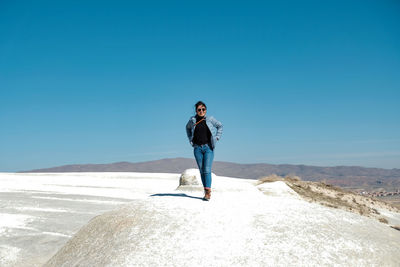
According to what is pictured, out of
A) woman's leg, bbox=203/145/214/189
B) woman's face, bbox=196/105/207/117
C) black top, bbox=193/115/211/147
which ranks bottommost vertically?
woman's leg, bbox=203/145/214/189

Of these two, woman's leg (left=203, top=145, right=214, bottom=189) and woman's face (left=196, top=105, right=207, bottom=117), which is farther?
woman's face (left=196, top=105, right=207, bottom=117)

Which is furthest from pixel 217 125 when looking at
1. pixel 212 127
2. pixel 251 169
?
pixel 251 169

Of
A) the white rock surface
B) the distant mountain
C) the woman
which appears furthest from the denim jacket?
the distant mountain

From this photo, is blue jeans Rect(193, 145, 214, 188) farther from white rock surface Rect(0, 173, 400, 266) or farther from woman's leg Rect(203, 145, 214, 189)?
white rock surface Rect(0, 173, 400, 266)

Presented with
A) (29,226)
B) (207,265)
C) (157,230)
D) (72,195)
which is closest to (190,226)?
(157,230)

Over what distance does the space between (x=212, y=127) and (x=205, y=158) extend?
65cm

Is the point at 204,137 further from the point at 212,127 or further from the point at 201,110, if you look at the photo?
the point at 201,110

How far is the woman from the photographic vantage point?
265 inches

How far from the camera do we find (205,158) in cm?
672

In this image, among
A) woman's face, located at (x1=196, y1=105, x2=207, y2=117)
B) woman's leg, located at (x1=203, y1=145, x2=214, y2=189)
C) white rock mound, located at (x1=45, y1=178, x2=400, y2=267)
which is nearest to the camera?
white rock mound, located at (x1=45, y1=178, x2=400, y2=267)

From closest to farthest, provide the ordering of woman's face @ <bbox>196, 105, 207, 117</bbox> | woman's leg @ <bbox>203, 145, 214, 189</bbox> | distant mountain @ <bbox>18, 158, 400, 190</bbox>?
woman's leg @ <bbox>203, 145, 214, 189</bbox>, woman's face @ <bbox>196, 105, 207, 117</bbox>, distant mountain @ <bbox>18, 158, 400, 190</bbox>

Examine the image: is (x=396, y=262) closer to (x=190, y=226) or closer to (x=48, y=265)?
(x=190, y=226)

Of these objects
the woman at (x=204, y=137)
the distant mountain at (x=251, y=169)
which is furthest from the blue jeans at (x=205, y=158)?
the distant mountain at (x=251, y=169)

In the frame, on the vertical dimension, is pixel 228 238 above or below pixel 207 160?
below
